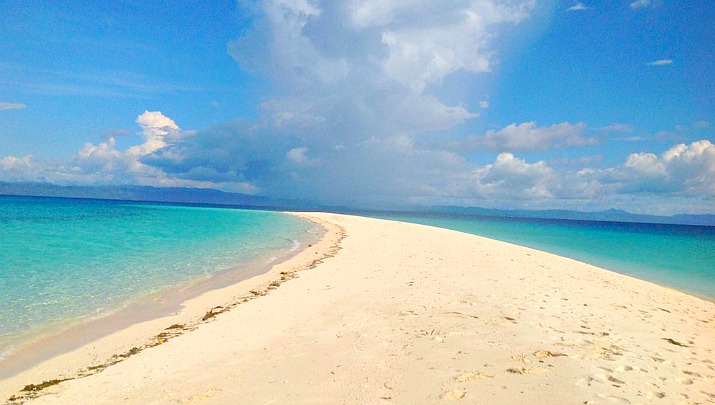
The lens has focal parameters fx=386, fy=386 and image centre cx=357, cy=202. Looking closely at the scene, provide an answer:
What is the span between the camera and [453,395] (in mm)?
5270

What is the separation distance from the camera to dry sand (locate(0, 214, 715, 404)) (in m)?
5.55

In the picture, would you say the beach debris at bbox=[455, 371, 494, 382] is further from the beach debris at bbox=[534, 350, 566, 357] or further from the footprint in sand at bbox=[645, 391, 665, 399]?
the footprint in sand at bbox=[645, 391, 665, 399]

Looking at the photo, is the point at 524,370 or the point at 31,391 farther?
the point at 31,391

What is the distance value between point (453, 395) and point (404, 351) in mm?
1814

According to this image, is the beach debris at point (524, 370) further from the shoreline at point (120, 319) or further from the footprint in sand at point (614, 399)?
the shoreline at point (120, 319)

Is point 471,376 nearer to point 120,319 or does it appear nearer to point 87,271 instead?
point 120,319

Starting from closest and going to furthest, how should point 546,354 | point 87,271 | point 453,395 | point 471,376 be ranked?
1. point 453,395
2. point 471,376
3. point 546,354
4. point 87,271

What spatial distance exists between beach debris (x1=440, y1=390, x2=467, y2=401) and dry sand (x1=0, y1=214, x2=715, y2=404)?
32mm

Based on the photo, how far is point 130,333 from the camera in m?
9.25

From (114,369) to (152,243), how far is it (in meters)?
21.3

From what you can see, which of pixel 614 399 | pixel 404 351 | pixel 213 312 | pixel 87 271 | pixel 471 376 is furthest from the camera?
pixel 87 271

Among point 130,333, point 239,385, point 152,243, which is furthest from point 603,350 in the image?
point 152,243

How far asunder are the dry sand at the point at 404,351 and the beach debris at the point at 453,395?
3 cm

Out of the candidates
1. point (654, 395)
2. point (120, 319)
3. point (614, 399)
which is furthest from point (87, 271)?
point (654, 395)
